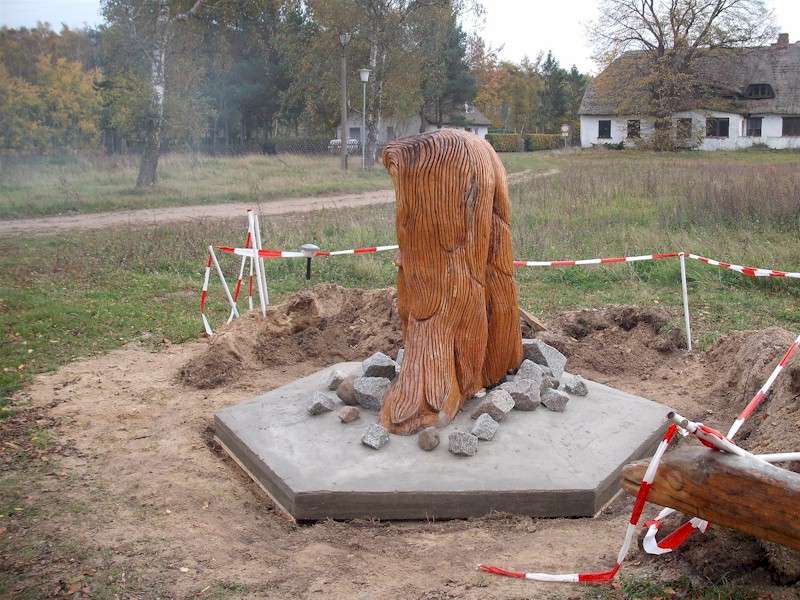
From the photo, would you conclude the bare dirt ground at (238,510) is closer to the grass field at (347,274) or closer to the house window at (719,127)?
the grass field at (347,274)

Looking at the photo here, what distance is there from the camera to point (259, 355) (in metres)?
8.26

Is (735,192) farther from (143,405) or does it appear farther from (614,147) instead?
(614,147)

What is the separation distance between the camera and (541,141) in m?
56.4

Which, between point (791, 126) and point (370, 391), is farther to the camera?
point (791, 126)

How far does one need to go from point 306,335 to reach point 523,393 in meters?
3.45

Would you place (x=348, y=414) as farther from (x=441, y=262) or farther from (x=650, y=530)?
(x=650, y=530)

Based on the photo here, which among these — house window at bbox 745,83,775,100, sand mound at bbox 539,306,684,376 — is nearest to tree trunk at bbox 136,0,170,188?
sand mound at bbox 539,306,684,376

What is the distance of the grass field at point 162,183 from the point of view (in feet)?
66.2

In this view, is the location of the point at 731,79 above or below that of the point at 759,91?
above

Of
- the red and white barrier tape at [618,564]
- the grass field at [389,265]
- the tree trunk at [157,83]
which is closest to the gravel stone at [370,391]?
the red and white barrier tape at [618,564]

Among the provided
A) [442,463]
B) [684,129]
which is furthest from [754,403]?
[684,129]

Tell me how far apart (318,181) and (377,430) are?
22.4 metres

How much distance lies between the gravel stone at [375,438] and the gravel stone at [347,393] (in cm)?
67

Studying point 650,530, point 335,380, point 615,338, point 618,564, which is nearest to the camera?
point 618,564
